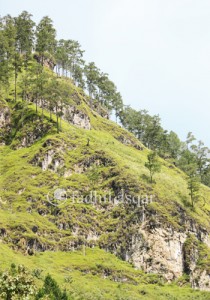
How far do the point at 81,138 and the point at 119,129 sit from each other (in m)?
41.3

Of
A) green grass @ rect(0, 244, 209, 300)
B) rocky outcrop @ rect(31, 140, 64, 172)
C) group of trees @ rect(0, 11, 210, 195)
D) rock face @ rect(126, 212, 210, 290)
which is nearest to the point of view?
green grass @ rect(0, 244, 209, 300)

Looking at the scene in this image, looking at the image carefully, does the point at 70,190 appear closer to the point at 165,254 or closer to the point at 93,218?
the point at 93,218

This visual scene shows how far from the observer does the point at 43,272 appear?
7606 cm

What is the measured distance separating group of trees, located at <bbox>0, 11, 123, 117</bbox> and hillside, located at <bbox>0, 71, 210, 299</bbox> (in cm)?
2107

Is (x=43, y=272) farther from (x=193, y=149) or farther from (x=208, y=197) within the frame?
(x=193, y=149)

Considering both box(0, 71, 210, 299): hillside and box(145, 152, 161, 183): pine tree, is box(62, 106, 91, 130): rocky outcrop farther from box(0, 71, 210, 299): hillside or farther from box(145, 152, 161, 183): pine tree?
box(145, 152, 161, 183): pine tree

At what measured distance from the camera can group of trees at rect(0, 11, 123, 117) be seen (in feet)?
485

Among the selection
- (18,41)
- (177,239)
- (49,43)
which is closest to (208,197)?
(177,239)

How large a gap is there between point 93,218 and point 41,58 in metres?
98.8

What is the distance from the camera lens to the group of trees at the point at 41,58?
485 feet

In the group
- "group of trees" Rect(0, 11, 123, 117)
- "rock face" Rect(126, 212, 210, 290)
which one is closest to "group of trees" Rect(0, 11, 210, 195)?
"group of trees" Rect(0, 11, 123, 117)

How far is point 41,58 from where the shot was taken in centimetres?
17862

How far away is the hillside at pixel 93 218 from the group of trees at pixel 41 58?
830 inches

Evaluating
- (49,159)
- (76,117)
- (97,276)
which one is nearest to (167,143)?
(76,117)
